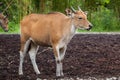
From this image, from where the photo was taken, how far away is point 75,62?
11453 mm

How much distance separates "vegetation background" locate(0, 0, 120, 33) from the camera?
2461 cm

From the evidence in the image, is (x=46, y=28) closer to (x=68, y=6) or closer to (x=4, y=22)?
(x=4, y=22)

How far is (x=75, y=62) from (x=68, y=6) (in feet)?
46.1

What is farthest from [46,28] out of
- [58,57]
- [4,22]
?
[4,22]

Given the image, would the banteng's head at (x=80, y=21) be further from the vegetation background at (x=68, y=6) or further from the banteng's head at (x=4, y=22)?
the vegetation background at (x=68, y=6)

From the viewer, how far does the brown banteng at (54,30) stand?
9406mm

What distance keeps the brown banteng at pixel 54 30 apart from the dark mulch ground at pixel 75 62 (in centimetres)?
44

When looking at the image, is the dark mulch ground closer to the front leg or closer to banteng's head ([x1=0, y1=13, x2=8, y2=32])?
the front leg

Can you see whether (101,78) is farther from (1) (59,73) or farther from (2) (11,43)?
(2) (11,43)

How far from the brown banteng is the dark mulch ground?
0.44 m

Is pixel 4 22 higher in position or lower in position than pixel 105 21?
higher

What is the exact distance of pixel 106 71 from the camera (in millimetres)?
10047

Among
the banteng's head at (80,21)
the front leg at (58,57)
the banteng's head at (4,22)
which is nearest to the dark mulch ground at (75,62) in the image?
the front leg at (58,57)

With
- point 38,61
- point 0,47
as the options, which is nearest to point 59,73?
point 38,61
